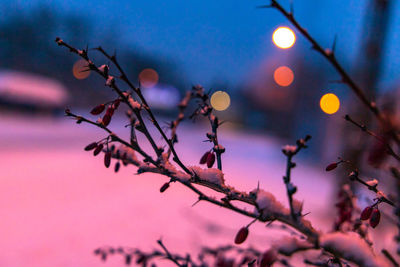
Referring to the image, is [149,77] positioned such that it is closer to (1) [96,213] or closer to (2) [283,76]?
(2) [283,76]

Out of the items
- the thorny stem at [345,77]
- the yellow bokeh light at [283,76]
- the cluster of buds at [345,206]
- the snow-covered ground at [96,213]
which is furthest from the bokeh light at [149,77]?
the thorny stem at [345,77]

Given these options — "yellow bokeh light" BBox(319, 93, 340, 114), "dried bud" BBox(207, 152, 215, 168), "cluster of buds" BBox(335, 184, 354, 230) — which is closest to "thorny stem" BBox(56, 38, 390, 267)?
"dried bud" BBox(207, 152, 215, 168)

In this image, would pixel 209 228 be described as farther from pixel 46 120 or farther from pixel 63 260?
Answer: pixel 46 120

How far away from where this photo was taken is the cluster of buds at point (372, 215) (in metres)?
1.14

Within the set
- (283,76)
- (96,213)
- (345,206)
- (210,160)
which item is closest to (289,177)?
(210,160)

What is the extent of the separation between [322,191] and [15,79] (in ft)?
56.4

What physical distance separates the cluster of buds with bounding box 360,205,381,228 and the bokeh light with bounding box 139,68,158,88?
41.1 m

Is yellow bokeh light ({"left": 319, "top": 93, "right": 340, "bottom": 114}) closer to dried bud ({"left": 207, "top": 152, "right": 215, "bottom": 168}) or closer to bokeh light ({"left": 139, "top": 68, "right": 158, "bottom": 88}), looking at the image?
dried bud ({"left": 207, "top": 152, "right": 215, "bottom": 168})

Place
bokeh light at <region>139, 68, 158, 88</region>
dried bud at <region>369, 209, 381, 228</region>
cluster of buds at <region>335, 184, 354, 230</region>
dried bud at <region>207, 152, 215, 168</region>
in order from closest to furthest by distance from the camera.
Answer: dried bud at <region>369, 209, 381, 228</region>, dried bud at <region>207, 152, 215, 168</region>, cluster of buds at <region>335, 184, 354, 230</region>, bokeh light at <region>139, 68, 158, 88</region>

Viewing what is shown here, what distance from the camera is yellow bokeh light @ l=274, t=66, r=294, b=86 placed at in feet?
59.8

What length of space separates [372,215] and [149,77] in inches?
1801

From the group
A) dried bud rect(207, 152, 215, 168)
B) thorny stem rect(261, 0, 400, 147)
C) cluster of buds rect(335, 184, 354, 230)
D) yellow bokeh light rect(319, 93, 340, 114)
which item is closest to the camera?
thorny stem rect(261, 0, 400, 147)

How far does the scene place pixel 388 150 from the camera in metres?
1.08

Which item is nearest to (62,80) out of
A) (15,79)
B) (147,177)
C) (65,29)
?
(65,29)
